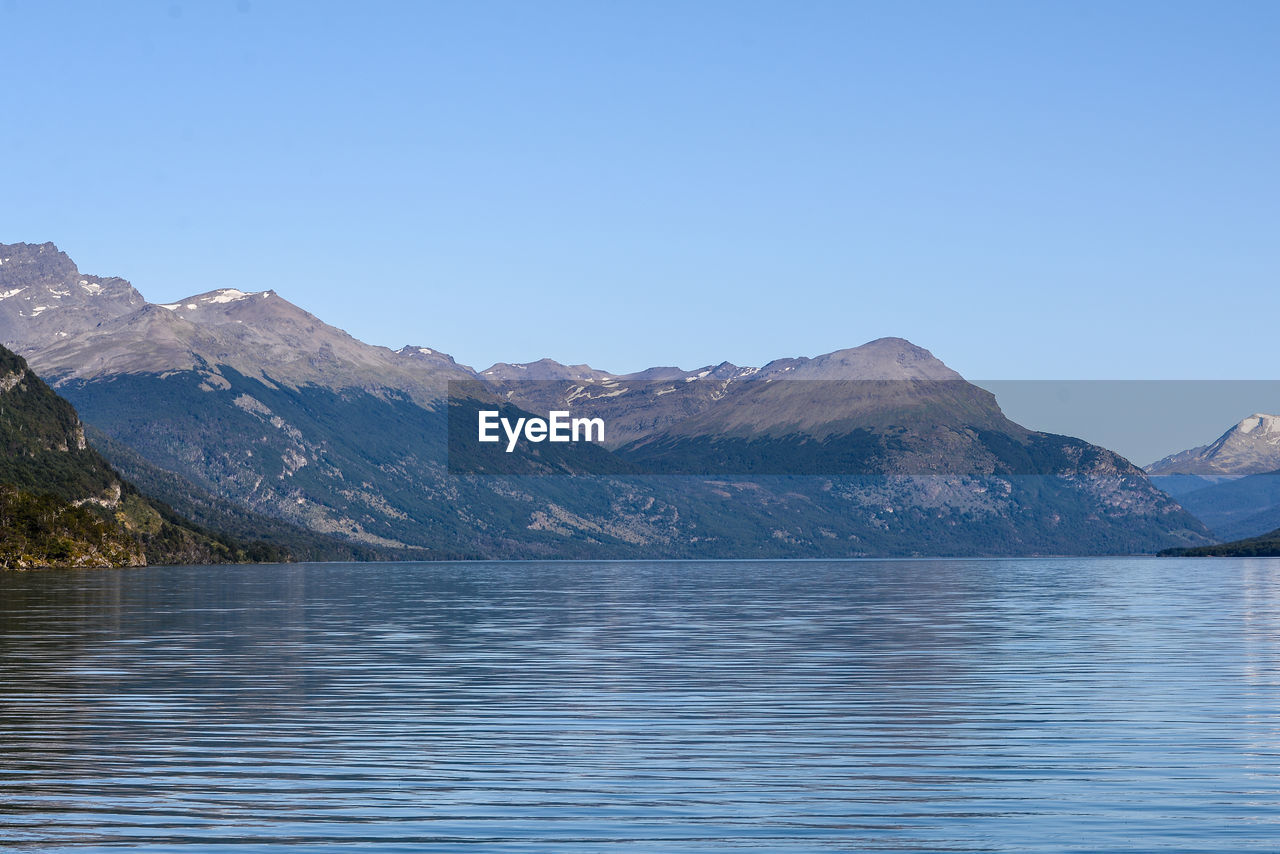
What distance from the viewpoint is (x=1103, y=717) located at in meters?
51.8

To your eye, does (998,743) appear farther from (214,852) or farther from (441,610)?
(441,610)

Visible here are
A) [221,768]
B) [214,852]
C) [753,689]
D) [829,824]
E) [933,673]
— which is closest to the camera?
[214,852]

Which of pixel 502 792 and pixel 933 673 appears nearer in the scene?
pixel 502 792

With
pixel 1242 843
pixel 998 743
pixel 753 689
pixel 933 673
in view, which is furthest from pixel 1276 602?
pixel 1242 843

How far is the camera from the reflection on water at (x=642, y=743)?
31.8m

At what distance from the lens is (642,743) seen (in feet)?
148

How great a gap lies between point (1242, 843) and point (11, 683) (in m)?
50.1

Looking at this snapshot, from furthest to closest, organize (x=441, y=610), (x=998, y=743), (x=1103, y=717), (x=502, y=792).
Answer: (x=441, y=610) < (x=1103, y=717) < (x=998, y=743) < (x=502, y=792)

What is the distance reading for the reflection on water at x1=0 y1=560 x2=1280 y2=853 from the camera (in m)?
31.8

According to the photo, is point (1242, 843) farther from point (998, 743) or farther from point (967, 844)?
point (998, 743)

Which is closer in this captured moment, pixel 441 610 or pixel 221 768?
pixel 221 768

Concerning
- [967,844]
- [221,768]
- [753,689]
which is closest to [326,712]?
[221,768]

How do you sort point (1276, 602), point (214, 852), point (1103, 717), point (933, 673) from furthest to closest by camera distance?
1. point (1276, 602)
2. point (933, 673)
3. point (1103, 717)
4. point (214, 852)

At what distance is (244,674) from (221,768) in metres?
31.1
